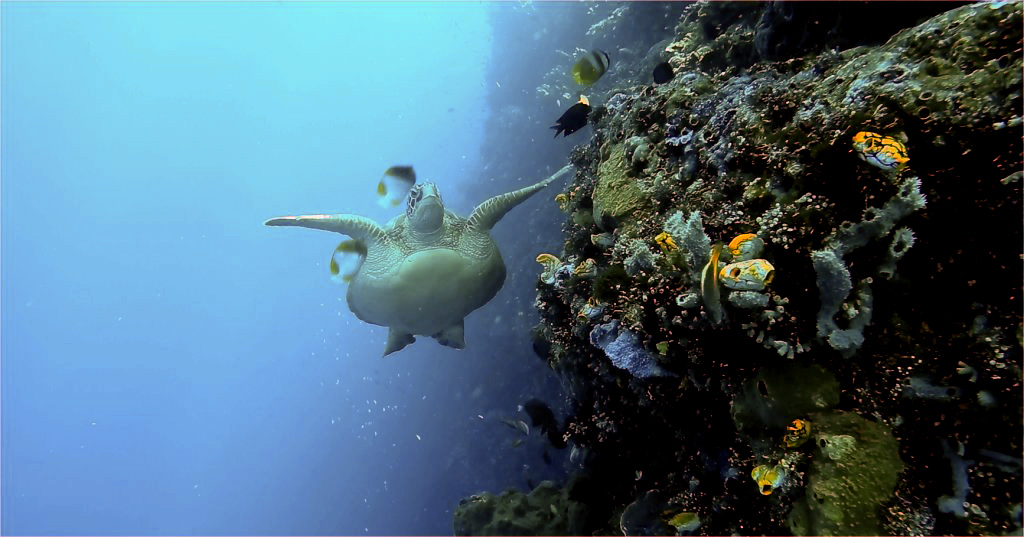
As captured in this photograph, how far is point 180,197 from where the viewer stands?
10019cm

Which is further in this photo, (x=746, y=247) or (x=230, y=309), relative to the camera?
(x=230, y=309)

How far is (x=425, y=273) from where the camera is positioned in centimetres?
581

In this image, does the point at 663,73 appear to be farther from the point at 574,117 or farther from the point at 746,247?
the point at 746,247

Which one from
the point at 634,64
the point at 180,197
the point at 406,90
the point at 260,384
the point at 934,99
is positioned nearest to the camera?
the point at 934,99

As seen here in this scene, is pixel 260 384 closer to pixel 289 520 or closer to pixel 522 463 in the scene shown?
pixel 289 520

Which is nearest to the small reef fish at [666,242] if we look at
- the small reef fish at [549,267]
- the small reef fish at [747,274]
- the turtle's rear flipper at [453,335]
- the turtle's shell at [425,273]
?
the small reef fish at [747,274]

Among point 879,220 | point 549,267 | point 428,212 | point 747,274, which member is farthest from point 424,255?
point 879,220

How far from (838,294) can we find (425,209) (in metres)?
4.28

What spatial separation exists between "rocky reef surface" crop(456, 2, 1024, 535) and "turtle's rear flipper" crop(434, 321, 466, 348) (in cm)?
418

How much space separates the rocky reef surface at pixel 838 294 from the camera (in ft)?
6.73

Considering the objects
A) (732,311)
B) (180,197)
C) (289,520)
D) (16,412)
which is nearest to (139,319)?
(16,412)

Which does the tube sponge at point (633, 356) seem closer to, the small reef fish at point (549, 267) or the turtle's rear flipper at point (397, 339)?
the small reef fish at point (549, 267)

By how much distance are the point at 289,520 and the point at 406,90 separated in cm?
10701

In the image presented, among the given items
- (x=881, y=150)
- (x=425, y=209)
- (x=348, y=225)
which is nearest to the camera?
(x=881, y=150)
